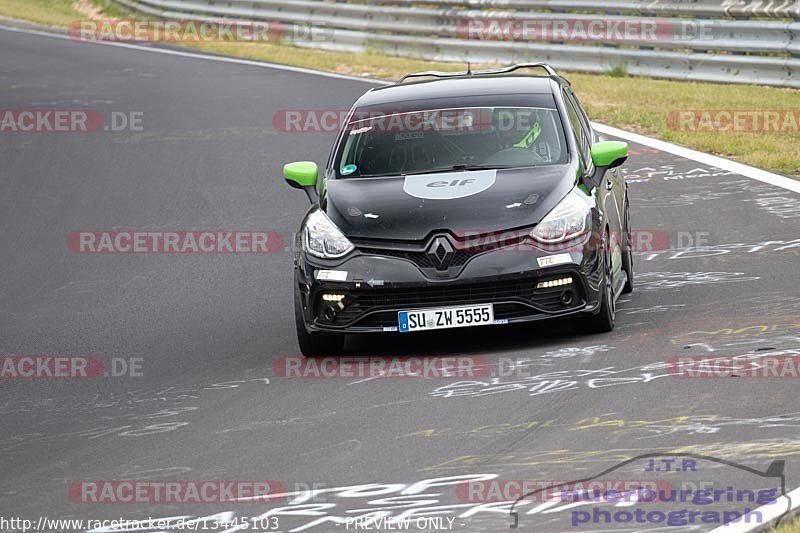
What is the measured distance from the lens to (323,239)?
9.09m

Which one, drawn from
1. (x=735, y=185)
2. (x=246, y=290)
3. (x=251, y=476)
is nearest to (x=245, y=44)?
(x=735, y=185)

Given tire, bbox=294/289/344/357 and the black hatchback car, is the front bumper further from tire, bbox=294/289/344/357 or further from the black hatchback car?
tire, bbox=294/289/344/357

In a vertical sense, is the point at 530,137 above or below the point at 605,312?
above

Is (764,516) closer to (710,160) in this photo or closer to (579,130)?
(579,130)

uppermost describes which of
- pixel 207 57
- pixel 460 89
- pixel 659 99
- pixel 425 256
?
pixel 460 89

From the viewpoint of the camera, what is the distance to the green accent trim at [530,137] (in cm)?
972

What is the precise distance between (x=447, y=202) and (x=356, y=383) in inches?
51.9

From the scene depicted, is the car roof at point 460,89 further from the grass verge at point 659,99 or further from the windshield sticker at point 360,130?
the grass verge at point 659,99

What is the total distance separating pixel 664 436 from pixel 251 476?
188cm

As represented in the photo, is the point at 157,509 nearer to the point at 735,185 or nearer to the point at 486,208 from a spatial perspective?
the point at 486,208

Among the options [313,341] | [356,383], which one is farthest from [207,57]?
[356,383]

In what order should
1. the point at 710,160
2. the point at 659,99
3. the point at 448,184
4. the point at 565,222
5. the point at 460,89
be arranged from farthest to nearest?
the point at 659,99 → the point at 710,160 → the point at 460,89 → the point at 448,184 → the point at 565,222

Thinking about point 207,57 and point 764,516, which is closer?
point 764,516

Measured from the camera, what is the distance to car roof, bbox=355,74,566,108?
33.9ft
